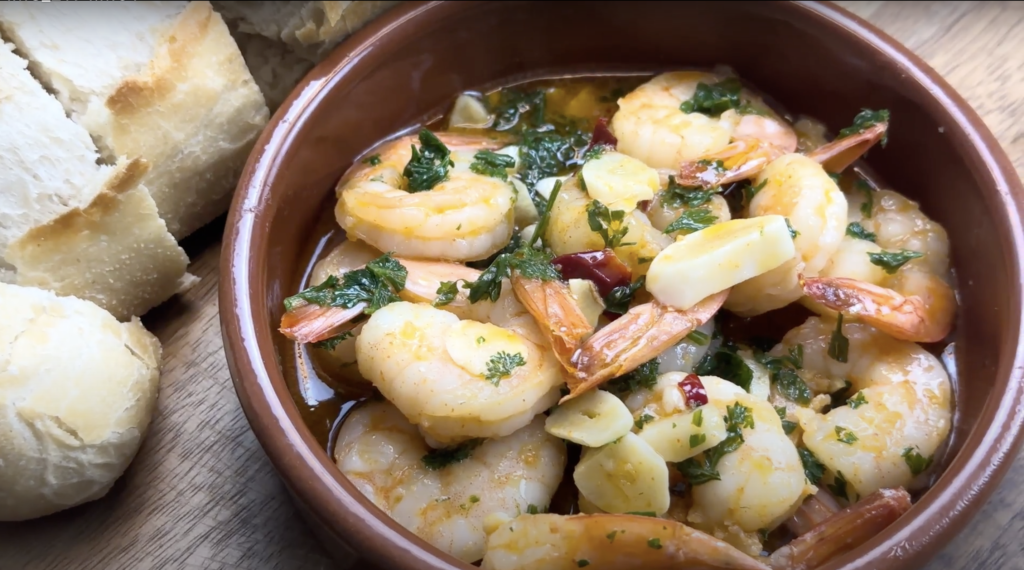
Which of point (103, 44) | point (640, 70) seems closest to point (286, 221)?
point (103, 44)

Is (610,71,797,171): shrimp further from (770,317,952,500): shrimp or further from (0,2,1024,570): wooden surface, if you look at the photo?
(0,2,1024,570): wooden surface

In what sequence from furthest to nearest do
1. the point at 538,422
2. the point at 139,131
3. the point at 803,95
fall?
1. the point at 803,95
2. the point at 139,131
3. the point at 538,422

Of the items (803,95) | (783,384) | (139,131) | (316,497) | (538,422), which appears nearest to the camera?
(316,497)

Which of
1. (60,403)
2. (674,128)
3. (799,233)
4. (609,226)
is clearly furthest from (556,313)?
(60,403)

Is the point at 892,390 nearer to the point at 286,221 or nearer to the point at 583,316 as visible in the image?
the point at 583,316

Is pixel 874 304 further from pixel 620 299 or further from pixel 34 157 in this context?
pixel 34 157
